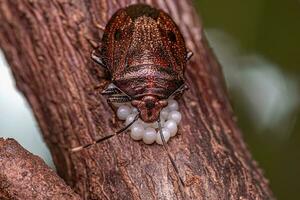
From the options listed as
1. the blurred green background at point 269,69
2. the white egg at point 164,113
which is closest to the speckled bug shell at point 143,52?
the white egg at point 164,113

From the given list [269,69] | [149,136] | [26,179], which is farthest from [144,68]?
[269,69]

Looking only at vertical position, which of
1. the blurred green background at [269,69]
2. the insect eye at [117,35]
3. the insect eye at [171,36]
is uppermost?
the insect eye at [117,35]

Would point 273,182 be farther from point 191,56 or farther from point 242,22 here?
point 191,56

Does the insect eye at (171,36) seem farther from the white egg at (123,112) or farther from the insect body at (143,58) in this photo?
the white egg at (123,112)

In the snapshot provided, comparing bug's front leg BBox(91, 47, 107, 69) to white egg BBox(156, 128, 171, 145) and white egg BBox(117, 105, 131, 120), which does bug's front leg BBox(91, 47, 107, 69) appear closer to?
white egg BBox(117, 105, 131, 120)

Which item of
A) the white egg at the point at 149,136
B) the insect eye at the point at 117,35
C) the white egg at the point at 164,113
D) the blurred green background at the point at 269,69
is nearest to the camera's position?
the white egg at the point at 149,136

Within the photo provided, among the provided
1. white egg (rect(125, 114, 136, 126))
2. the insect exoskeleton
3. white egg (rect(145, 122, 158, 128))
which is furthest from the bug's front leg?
white egg (rect(145, 122, 158, 128))

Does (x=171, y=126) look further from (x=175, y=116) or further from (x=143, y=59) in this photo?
(x=143, y=59)
